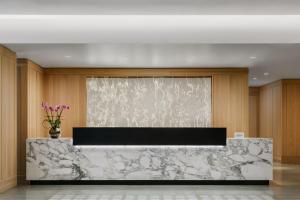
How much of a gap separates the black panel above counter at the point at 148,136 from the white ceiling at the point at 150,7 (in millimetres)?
3555

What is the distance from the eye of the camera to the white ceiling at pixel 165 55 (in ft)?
26.7

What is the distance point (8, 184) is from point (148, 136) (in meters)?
2.89

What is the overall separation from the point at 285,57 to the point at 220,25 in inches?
121

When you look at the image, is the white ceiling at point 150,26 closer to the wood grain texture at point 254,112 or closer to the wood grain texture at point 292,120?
the wood grain texture at point 292,120

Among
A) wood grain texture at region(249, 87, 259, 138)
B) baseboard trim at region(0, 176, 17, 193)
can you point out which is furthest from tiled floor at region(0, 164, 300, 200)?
wood grain texture at region(249, 87, 259, 138)

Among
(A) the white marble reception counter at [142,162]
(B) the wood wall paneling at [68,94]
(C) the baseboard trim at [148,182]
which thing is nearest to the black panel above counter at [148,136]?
(A) the white marble reception counter at [142,162]

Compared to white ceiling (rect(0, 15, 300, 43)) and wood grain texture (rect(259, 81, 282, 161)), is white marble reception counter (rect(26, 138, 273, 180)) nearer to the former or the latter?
white ceiling (rect(0, 15, 300, 43))

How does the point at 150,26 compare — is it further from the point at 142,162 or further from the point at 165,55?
the point at 142,162

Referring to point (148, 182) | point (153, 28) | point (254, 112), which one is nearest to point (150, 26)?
point (153, 28)

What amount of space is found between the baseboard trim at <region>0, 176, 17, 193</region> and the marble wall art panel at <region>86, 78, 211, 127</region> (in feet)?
9.62

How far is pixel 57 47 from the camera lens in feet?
26.8

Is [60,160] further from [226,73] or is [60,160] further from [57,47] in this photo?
[226,73]

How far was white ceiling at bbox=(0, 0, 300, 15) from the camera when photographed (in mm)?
5777

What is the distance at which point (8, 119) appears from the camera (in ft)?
27.9
